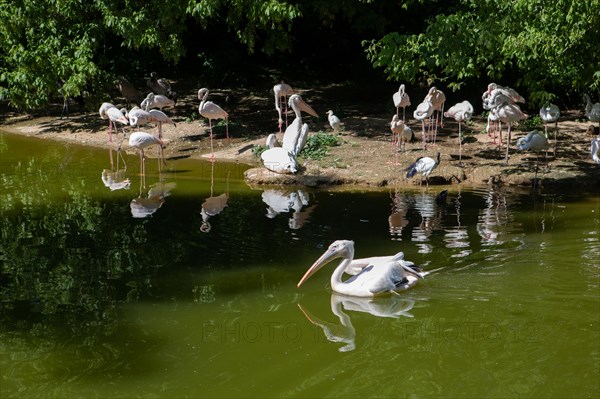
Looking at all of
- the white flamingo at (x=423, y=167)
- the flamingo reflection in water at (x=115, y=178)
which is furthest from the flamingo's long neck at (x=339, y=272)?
the flamingo reflection in water at (x=115, y=178)

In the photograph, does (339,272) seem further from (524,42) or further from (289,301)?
(524,42)

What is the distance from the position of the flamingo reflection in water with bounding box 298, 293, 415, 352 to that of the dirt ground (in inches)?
213

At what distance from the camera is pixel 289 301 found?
286 inches

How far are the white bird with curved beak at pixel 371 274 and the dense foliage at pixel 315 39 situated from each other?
4.71m

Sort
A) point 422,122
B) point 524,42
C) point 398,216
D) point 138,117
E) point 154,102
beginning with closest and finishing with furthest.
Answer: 1. point 398,216
2. point 524,42
3. point 422,122
4. point 138,117
5. point 154,102

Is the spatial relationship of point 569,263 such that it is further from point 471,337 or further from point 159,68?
point 159,68

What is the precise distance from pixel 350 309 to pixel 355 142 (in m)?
8.11

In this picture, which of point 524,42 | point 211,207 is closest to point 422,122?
point 524,42

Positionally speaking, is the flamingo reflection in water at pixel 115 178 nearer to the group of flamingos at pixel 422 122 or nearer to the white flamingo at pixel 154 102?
the group of flamingos at pixel 422 122

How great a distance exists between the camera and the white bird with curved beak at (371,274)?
723cm

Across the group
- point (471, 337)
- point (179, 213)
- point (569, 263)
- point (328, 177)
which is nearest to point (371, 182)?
point (328, 177)

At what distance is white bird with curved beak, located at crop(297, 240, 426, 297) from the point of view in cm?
723

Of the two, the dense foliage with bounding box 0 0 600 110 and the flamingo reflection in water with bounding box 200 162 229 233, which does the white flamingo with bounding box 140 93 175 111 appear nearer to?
the dense foliage with bounding box 0 0 600 110

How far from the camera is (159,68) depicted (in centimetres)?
2266
